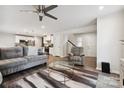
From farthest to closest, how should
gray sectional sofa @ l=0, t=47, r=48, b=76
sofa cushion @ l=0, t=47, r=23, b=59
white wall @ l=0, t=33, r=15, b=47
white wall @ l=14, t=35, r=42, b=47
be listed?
white wall @ l=14, t=35, r=42, b=47
white wall @ l=0, t=33, r=15, b=47
sofa cushion @ l=0, t=47, r=23, b=59
gray sectional sofa @ l=0, t=47, r=48, b=76

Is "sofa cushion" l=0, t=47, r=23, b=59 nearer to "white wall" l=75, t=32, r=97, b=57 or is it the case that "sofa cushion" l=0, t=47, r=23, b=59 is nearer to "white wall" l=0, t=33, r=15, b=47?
"white wall" l=75, t=32, r=97, b=57

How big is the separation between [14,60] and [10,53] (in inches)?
24.6

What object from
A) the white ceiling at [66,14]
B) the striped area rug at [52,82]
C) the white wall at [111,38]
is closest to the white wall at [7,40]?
the white ceiling at [66,14]

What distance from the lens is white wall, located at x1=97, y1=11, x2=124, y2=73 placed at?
3.24m

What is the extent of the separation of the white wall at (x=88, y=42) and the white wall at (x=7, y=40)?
4983mm

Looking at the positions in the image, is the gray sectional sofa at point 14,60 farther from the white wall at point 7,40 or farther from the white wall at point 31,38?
the white wall at point 7,40

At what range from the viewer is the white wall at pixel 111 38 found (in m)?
3.24

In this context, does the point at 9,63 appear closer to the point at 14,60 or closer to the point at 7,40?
the point at 14,60

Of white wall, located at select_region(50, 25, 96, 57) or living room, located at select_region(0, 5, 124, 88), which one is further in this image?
white wall, located at select_region(50, 25, 96, 57)

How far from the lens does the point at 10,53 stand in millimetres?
3850

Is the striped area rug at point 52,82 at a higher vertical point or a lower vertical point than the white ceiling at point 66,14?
lower

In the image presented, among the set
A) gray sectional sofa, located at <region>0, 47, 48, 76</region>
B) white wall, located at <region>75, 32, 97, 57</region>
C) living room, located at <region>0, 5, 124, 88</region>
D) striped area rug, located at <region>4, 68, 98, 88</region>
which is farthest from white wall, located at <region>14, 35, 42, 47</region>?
striped area rug, located at <region>4, 68, 98, 88</region>

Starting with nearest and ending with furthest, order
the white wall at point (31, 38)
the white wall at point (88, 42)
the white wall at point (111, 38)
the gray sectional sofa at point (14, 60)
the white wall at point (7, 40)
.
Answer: the gray sectional sofa at point (14, 60) < the white wall at point (111, 38) < the white wall at point (88, 42) < the white wall at point (7, 40) < the white wall at point (31, 38)

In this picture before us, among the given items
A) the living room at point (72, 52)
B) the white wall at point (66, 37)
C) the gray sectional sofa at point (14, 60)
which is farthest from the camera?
the white wall at point (66, 37)
